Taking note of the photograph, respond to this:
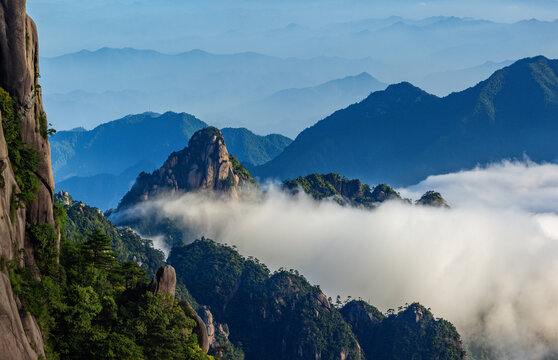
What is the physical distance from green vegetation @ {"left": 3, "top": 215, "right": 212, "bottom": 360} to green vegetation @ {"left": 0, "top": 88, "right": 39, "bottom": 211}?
105 inches

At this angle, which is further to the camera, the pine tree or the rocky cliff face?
the pine tree

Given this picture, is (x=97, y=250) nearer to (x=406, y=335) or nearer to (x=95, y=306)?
(x=95, y=306)

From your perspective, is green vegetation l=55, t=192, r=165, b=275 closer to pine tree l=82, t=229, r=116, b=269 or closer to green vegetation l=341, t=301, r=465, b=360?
green vegetation l=341, t=301, r=465, b=360

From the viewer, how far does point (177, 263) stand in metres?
172

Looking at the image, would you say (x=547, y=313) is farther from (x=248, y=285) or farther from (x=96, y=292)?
(x=96, y=292)

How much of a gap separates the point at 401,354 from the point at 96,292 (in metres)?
95.9

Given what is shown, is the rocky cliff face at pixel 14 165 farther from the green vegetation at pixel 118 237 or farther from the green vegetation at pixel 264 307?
the green vegetation at pixel 118 237

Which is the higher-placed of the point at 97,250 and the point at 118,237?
the point at 97,250

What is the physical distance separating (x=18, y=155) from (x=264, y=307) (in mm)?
108557

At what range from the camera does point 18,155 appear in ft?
169

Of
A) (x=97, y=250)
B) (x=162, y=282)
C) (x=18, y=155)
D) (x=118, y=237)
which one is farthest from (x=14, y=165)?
(x=118, y=237)

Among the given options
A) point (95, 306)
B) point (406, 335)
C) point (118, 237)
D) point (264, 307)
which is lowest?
point (406, 335)

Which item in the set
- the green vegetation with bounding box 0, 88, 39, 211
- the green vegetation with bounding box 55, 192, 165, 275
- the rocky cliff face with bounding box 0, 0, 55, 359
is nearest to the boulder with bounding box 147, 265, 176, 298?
the rocky cliff face with bounding box 0, 0, 55, 359

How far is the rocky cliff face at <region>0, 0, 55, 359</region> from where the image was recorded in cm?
4625
